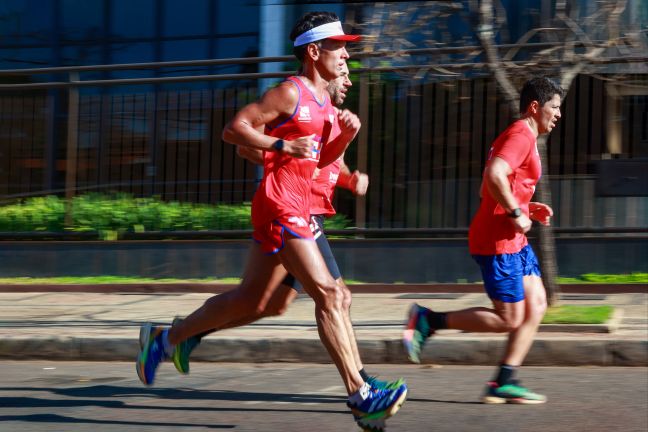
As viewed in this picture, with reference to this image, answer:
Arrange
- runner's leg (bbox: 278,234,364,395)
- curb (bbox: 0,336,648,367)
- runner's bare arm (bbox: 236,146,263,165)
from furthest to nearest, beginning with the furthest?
curb (bbox: 0,336,648,367) → runner's bare arm (bbox: 236,146,263,165) → runner's leg (bbox: 278,234,364,395)

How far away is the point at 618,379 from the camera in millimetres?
6715

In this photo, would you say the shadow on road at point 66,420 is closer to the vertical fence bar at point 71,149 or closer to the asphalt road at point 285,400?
the asphalt road at point 285,400

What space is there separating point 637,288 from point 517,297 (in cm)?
572

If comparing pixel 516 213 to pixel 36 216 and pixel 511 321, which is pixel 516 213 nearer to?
pixel 511 321

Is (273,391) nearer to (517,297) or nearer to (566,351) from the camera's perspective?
(517,297)

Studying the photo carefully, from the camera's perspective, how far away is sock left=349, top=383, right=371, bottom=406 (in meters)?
4.64

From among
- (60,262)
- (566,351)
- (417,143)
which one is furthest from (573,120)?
(60,262)

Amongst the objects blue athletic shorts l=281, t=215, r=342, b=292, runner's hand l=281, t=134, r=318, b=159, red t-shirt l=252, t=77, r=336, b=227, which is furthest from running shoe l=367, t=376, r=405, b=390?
runner's hand l=281, t=134, r=318, b=159

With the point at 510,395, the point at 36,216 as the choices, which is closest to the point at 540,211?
the point at 510,395

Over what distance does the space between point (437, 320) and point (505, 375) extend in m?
0.51

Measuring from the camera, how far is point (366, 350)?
25.4ft

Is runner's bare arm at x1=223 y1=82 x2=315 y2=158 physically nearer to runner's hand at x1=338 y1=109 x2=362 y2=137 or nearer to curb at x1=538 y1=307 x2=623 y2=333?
runner's hand at x1=338 y1=109 x2=362 y2=137

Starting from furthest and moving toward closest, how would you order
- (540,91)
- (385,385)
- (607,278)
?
1. (607,278)
2. (540,91)
3. (385,385)

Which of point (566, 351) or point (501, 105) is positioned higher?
point (501, 105)
